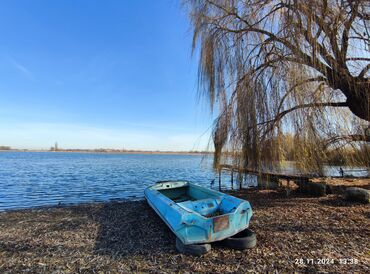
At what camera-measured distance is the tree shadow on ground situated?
302 centimetres

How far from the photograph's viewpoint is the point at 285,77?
154 inches

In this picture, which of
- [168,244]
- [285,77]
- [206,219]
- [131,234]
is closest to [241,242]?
[206,219]

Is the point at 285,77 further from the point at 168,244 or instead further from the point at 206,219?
the point at 168,244

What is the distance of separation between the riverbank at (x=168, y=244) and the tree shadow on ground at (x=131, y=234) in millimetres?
12

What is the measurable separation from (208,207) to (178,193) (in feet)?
8.62

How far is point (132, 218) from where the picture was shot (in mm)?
4762

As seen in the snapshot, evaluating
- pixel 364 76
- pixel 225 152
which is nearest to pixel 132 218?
pixel 225 152

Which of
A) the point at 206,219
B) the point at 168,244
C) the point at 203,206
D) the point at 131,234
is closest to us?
the point at 206,219

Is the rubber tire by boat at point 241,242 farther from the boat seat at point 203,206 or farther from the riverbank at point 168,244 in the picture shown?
the boat seat at point 203,206

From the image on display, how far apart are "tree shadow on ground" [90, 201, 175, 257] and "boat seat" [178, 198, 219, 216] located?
1.69ft

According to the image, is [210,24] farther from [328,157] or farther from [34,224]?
[34,224]

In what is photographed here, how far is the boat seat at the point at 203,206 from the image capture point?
3.72m

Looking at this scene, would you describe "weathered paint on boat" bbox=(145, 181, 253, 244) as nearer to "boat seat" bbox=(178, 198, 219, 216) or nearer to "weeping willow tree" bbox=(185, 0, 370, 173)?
"boat seat" bbox=(178, 198, 219, 216)

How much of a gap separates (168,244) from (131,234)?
2.75 ft
